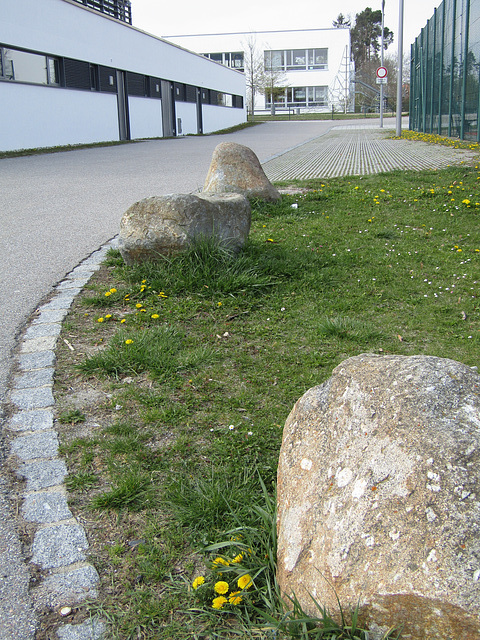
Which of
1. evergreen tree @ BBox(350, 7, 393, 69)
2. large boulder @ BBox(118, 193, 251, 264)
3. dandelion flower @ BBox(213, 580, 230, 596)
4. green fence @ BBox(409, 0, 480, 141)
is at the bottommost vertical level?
dandelion flower @ BBox(213, 580, 230, 596)

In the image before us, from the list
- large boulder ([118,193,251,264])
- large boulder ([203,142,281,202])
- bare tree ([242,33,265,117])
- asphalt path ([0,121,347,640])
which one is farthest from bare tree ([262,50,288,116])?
large boulder ([118,193,251,264])

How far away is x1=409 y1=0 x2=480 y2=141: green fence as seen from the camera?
56.3 feet

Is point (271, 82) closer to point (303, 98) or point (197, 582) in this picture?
point (303, 98)

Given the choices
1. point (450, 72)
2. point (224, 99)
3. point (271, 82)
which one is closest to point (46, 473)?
point (450, 72)

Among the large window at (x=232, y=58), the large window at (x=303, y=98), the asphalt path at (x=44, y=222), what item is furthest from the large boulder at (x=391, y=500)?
the large window at (x=232, y=58)

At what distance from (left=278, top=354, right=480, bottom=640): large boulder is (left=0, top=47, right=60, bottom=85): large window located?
2225 cm

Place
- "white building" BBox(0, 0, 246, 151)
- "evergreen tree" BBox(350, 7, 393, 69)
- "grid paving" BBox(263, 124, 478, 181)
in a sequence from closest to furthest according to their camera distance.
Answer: "grid paving" BBox(263, 124, 478, 181)
"white building" BBox(0, 0, 246, 151)
"evergreen tree" BBox(350, 7, 393, 69)

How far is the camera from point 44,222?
8375mm

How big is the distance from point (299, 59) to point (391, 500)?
82.6 metres

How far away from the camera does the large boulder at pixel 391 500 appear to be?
1.56 metres

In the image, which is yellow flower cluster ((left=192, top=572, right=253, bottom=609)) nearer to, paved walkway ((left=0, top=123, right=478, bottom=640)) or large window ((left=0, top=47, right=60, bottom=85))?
paved walkway ((left=0, top=123, right=478, bottom=640))

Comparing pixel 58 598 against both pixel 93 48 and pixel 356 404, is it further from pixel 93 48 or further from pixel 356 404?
pixel 93 48

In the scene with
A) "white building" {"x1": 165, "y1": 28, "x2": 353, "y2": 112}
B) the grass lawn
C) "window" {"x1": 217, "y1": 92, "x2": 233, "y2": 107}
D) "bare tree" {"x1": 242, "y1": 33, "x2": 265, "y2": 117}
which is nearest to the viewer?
the grass lawn

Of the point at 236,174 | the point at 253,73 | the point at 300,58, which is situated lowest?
the point at 236,174
